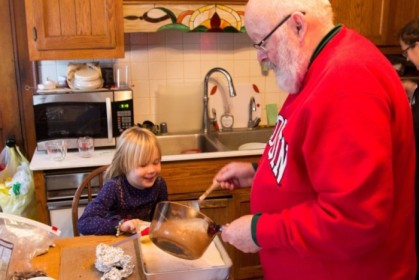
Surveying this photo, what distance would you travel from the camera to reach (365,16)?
2.83 m

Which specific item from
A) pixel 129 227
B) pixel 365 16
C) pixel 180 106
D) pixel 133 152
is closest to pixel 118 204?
pixel 133 152

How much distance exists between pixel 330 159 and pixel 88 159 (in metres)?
1.65

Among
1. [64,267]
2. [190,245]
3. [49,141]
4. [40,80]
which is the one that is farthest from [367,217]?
[40,80]

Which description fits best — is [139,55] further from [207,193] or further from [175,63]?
[207,193]

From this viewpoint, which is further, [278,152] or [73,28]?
[73,28]

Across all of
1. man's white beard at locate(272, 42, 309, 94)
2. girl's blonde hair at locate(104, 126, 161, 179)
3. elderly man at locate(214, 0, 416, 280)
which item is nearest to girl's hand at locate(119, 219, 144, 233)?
girl's blonde hair at locate(104, 126, 161, 179)

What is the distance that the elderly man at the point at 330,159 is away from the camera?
886 mm

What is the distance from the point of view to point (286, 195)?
1.08m

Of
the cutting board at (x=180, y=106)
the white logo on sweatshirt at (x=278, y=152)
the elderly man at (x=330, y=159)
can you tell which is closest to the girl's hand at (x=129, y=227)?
the elderly man at (x=330, y=159)

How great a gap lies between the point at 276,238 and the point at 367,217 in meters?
0.21

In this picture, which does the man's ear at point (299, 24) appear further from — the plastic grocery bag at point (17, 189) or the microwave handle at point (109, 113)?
the plastic grocery bag at point (17, 189)

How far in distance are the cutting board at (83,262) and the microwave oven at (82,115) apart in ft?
3.83

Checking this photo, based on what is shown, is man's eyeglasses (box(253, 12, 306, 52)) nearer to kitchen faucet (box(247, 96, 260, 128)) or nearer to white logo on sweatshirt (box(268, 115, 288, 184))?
white logo on sweatshirt (box(268, 115, 288, 184))

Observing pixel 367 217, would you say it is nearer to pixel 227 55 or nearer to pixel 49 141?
pixel 49 141
